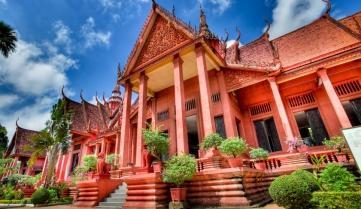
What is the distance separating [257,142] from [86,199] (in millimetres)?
8653

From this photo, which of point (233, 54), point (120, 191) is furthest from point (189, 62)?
Answer: point (120, 191)

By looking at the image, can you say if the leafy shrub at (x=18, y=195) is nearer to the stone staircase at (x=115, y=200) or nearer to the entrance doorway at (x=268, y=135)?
the stone staircase at (x=115, y=200)

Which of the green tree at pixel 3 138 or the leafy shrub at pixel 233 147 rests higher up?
the green tree at pixel 3 138

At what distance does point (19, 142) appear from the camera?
2539cm

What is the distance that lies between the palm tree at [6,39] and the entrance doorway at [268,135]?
15.5 metres

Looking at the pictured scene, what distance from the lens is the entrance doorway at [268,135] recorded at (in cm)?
1029

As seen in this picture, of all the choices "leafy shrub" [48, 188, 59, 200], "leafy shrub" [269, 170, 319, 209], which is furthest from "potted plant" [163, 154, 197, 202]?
"leafy shrub" [48, 188, 59, 200]

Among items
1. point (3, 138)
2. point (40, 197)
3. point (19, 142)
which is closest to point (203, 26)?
point (40, 197)

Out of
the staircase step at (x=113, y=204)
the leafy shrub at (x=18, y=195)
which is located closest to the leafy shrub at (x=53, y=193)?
the leafy shrub at (x=18, y=195)

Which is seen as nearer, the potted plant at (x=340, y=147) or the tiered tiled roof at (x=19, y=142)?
the potted plant at (x=340, y=147)

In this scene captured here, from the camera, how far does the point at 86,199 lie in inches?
A: 310

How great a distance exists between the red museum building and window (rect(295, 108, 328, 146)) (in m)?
0.04

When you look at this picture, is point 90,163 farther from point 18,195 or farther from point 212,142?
point 18,195

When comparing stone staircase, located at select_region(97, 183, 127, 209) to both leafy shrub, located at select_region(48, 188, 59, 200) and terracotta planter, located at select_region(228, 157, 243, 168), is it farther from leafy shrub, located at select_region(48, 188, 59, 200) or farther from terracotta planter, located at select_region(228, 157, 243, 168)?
leafy shrub, located at select_region(48, 188, 59, 200)
